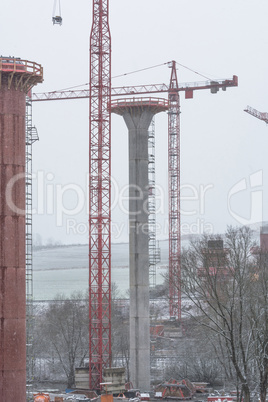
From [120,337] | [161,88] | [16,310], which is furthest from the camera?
[161,88]

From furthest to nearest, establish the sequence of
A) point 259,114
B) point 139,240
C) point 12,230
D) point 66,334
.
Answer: point 259,114 → point 66,334 → point 139,240 → point 12,230

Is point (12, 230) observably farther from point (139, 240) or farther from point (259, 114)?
point (259, 114)

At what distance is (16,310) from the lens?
1720 inches

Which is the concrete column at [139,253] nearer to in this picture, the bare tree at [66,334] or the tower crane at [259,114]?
the bare tree at [66,334]

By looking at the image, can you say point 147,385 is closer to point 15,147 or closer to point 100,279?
point 100,279

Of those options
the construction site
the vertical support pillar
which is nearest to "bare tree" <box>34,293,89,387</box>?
the construction site

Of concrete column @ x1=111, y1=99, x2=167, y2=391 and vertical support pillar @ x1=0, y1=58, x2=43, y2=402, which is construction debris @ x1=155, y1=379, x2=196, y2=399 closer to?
concrete column @ x1=111, y1=99, x2=167, y2=391

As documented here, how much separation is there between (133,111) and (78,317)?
3374 cm

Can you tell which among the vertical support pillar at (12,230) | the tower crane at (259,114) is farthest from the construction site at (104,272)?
the tower crane at (259,114)

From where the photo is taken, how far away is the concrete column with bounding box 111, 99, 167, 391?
72.2 metres

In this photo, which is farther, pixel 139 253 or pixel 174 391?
pixel 139 253

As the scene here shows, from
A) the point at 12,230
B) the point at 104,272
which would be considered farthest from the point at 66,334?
the point at 12,230

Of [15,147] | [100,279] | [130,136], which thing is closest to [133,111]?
[130,136]

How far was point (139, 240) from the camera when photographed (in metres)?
73.0
